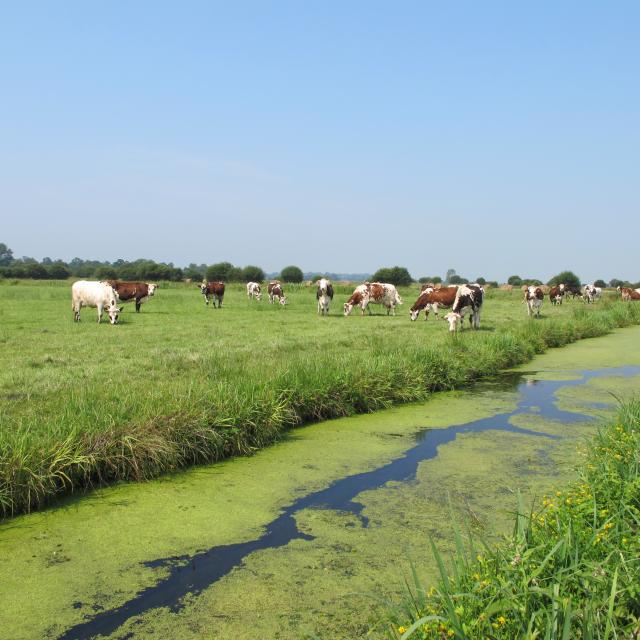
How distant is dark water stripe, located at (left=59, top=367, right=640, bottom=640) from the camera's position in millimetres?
3009

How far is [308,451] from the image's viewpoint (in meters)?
5.75

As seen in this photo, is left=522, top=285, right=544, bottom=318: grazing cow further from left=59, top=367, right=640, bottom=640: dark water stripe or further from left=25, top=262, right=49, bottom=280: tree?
left=25, top=262, right=49, bottom=280: tree

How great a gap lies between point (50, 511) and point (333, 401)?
3.57m

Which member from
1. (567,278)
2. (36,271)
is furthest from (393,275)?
(36,271)

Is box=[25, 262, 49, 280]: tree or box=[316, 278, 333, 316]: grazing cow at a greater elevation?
box=[25, 262, 49, 280]: tree

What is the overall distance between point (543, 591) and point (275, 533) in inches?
83.2

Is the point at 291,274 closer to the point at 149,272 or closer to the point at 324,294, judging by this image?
the point at 149,272

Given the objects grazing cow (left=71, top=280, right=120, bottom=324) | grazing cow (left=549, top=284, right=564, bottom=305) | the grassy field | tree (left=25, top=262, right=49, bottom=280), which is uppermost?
tree (left=25, top=262, right=49, bottom=280)

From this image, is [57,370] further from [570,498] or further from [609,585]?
[609,585]

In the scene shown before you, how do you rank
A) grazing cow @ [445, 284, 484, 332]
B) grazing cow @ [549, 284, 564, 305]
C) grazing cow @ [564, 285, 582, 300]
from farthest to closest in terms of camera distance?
grazing cow @ [564, 285, 582, 300]
grazing cow @ [549, 284, 564, 305]
grazing cow @ [445, 284, 484, 332]

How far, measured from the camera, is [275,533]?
395 cm

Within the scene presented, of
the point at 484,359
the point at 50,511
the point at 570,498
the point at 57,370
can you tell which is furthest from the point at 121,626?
the point at 484,359

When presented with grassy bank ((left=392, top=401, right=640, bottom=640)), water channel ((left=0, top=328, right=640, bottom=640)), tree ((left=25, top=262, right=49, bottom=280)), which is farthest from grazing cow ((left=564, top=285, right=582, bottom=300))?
tree ((left=25, top=262, right=49, bottom=280))

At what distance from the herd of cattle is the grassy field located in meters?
1.20
